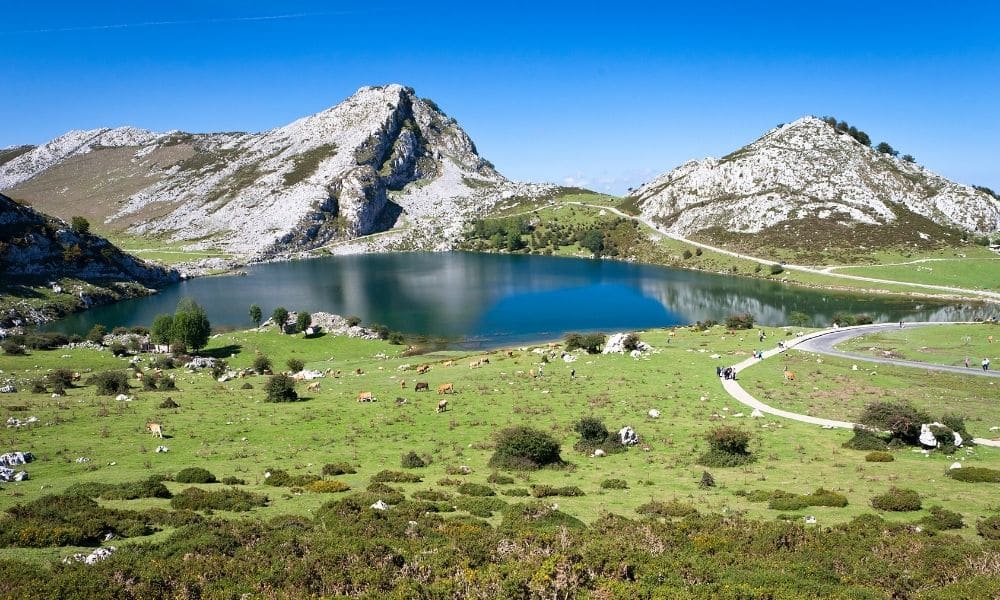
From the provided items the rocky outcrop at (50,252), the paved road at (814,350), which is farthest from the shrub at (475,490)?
the rocky outcrop at (50,252)

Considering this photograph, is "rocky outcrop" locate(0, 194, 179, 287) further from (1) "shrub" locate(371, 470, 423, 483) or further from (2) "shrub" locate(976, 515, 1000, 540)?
(2) "shrub" locate(976, 515, 1000, 540)

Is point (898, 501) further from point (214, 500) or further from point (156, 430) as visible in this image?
point (156, 430)

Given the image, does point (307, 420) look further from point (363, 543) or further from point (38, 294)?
point (38, 294)

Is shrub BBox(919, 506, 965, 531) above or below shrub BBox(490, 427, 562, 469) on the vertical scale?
above

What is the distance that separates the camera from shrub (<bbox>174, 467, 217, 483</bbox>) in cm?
2667

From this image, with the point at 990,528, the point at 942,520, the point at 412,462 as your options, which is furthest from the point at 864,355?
the point at 412,462

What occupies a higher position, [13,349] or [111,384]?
[111,384]

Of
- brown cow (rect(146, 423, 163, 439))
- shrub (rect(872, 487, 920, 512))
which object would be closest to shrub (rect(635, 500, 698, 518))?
shrub (rect(872, 487, 920, 512))

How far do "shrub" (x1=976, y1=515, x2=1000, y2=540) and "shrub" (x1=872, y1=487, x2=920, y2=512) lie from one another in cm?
250

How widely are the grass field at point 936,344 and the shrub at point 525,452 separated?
51025 millimetres

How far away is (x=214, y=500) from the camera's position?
893 inches

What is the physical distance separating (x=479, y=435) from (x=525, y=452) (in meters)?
6.99

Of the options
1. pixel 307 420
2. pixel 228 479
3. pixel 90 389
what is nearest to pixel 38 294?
pixel 90 389

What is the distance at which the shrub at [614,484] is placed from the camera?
29.4 m
